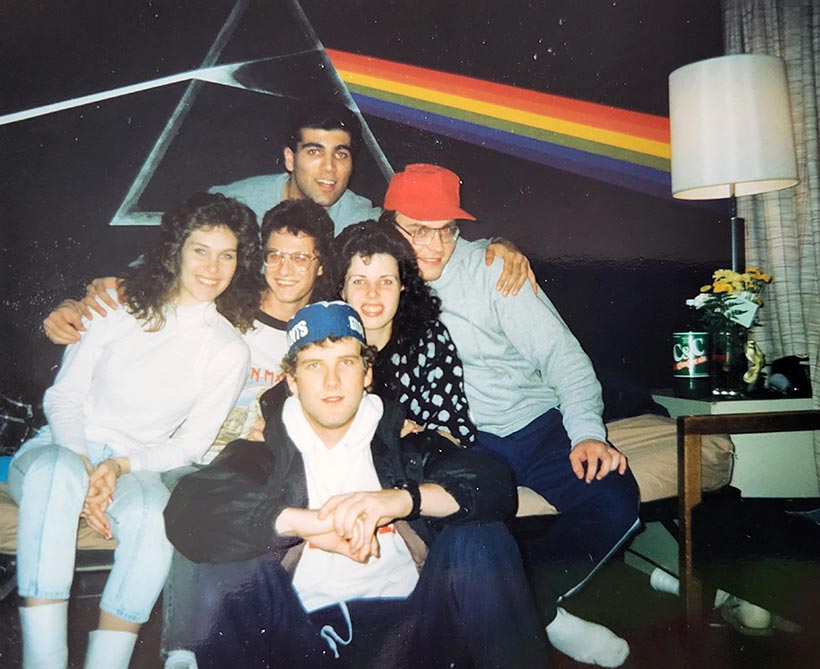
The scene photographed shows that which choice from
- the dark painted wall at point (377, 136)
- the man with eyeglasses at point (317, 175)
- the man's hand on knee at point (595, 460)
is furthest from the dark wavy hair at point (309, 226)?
the man's hand on knee at point (595, 460)

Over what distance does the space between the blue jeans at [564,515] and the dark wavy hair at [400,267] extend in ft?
1.10

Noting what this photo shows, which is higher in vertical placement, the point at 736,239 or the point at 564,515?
the point at 736,239

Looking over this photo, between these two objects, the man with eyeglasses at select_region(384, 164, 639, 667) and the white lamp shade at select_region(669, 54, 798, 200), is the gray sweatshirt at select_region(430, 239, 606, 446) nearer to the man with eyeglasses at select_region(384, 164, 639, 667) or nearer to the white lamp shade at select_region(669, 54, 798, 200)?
the man with eyeglasses at select_region(384, 164, 639, 667)

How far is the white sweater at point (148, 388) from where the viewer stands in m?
1.46

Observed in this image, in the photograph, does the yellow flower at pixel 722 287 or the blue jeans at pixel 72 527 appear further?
the yellow flower at pixel 722 287

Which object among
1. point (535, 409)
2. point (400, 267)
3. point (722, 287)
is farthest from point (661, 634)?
point (400, 267)

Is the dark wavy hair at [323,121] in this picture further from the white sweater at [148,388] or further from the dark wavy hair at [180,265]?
the white sweater at [148,388]

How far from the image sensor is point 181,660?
4.81ft

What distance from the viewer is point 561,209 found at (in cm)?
173

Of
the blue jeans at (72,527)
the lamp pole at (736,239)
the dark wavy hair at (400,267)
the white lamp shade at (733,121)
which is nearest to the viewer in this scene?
the blue jeans at (72,527)

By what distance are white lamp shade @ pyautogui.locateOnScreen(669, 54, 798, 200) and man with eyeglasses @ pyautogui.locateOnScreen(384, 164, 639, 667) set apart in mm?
610

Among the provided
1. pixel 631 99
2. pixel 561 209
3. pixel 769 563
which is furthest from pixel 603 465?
pixel 631 99

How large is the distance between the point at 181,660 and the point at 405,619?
0.52 meters

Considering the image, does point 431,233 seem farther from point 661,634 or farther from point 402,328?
point 661,634
